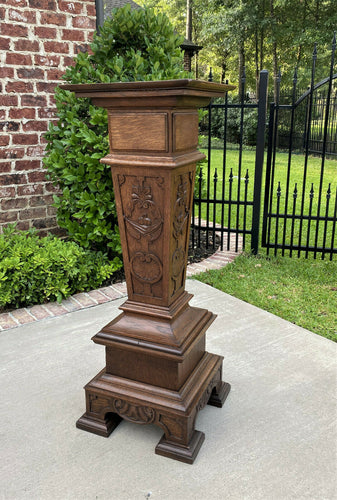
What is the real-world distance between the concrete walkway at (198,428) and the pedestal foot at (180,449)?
29 mm

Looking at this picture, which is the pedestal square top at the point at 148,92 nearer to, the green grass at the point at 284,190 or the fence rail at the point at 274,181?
the fence rail at the point at 274,181

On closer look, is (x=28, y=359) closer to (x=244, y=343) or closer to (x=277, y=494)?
(x=244, y=343)

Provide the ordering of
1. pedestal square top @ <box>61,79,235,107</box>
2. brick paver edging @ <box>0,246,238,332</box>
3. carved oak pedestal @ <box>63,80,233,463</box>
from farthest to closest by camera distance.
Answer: brick paver edging @ <box>0,246,238,332</box>, carved oak pedestal @ <box>63,80,233,463</box>, pedestal square top @ <box>61,79,235,107</box>

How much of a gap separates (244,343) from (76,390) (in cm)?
121

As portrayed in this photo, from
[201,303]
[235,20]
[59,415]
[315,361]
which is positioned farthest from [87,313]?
[235,20]

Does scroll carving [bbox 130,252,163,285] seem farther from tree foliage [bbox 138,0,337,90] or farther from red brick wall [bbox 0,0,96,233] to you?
tree foliage [bbox 138,0,337,90]

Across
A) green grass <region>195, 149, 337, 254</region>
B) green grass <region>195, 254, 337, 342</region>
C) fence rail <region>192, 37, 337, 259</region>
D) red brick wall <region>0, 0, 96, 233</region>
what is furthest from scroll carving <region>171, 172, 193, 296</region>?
green grass <region>195, 149, 337, 254</region>

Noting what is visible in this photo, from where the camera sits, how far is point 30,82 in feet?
13.2

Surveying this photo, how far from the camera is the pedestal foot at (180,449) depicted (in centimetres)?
197

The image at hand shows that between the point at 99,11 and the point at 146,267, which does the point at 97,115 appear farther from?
the point at 146,267

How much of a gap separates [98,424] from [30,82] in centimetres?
325

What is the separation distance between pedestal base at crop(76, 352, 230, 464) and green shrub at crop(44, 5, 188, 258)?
196cm

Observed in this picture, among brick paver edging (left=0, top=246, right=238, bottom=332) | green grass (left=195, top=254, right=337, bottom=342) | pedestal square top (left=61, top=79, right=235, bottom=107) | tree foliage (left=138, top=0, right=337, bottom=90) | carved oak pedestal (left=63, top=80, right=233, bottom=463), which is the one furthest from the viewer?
tree foliage (left=138, top=0, right=337, bottom=90)

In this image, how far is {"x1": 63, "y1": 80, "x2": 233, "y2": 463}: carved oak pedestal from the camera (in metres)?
1.77
